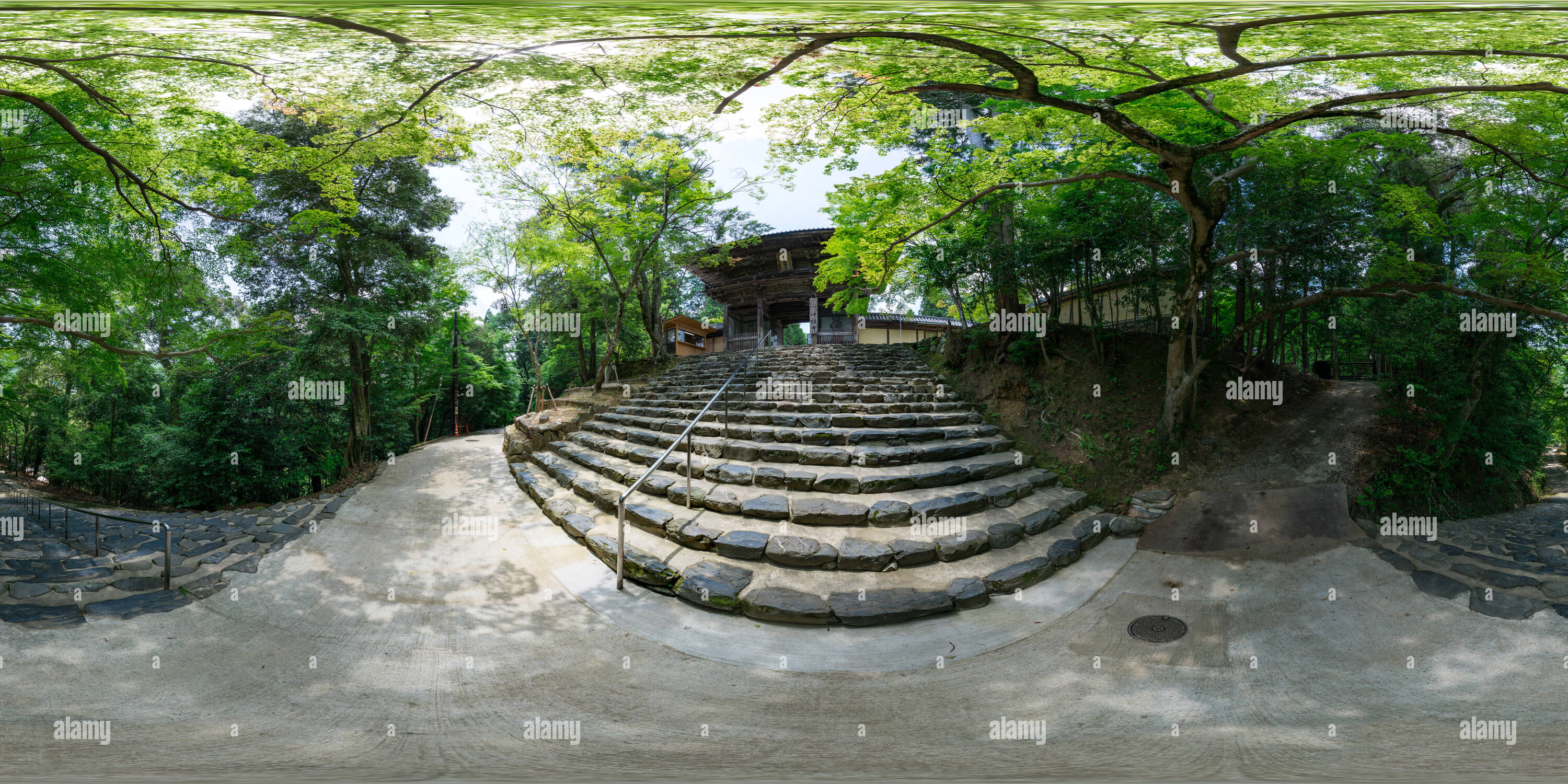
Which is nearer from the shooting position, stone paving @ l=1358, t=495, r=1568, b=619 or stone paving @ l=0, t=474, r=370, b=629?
stone paving @ l=1358, t=495, r=1568, b=619

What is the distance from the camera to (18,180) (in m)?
3.85

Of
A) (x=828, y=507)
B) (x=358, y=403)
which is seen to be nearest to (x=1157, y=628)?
(x=828, y=507)

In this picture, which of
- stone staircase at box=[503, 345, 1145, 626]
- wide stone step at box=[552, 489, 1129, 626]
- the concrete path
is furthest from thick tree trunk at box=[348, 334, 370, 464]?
wide stone step at box=[552, 489, 1129, 626]

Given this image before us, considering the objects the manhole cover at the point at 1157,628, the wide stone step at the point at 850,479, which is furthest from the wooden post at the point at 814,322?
the manhole cover at the point at 1157,628

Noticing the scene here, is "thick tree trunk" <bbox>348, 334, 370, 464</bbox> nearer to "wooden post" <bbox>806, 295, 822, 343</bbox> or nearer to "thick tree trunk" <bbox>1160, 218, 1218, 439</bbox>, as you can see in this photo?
"wooden post" <bbox>806, 295, 822, 343</bbox>

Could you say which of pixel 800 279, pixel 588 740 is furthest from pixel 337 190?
pixel 800 279

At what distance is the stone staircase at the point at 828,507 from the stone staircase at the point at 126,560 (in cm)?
228

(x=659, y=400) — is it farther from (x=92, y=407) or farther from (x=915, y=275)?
(x=92, y=407)

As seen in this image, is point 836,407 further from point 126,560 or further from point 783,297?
point 783,297

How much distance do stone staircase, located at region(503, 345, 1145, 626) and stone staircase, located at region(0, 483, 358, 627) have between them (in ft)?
7.48

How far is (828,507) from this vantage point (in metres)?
4.06

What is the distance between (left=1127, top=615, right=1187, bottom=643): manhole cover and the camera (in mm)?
2957

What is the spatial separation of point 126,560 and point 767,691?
5.23 metres

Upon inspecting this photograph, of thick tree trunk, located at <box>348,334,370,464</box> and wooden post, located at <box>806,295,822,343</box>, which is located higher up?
wooden post, located at <box>806,295,822,343</box>
